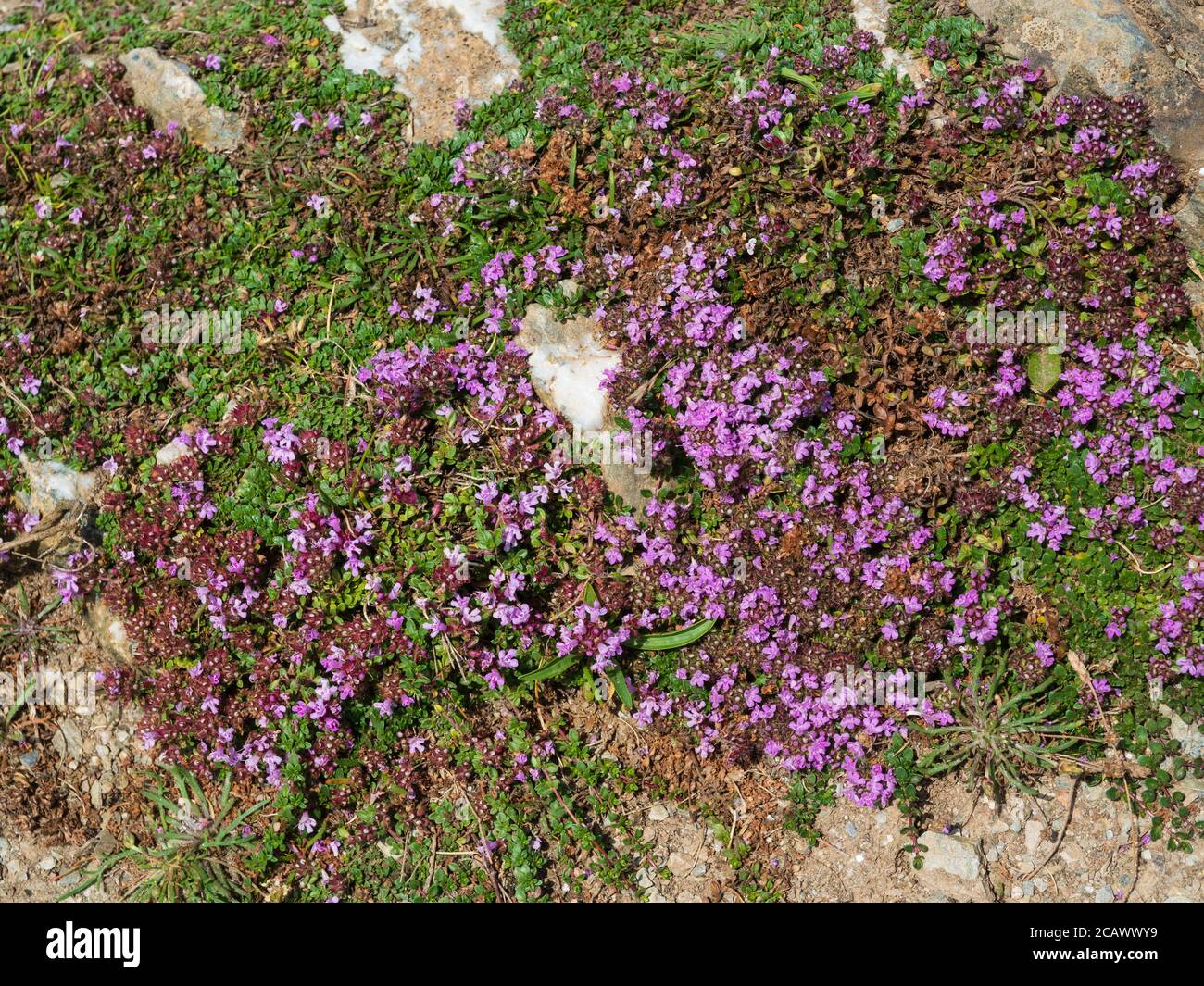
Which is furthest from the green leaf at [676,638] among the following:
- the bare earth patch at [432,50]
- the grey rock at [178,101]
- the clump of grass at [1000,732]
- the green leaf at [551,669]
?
the grey rock at [178,101]

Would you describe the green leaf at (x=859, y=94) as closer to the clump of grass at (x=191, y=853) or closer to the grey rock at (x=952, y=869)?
the grey rock at (x=952, y=869)

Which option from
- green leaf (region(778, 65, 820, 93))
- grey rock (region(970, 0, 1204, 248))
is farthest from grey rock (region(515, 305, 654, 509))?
grey rock (region(970, 0, 1204, 248))

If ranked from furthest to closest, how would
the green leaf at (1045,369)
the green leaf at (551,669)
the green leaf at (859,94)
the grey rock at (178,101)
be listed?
the grey rock at (178,101) → the green leaf at (859,94) → the green leaf at (1045,369) → the green leaf at (551,669)

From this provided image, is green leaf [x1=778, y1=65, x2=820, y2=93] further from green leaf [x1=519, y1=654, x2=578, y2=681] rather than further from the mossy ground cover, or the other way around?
green leaf [x1=519, y1=654, x2=578, y2=681]

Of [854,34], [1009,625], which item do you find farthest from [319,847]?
[854,34]

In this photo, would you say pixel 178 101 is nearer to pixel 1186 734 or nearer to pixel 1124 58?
pixel 1124 58
